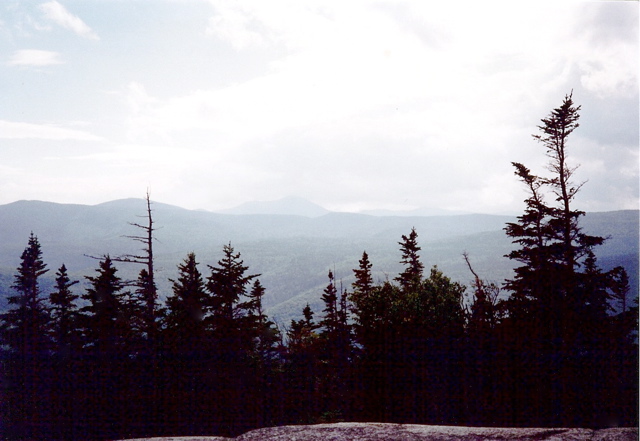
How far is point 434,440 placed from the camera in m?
3.58

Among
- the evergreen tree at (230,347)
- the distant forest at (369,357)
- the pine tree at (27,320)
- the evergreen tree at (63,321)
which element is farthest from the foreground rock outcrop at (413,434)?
the pine tree at (27,320)

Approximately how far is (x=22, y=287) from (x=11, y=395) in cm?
1171

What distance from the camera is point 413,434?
378 cm

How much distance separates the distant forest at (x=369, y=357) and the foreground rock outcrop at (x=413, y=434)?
56.8 ft

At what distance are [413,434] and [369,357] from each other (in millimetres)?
25023

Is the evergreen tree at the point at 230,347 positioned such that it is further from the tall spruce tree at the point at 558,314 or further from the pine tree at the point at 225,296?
the tall spruce tree at the point at 558,314

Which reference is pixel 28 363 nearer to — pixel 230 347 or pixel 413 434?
pixel 230 347

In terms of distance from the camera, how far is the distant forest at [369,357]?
20.4 metres

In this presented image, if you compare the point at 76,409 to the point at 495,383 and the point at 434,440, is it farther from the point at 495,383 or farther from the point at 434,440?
the point at 434,440

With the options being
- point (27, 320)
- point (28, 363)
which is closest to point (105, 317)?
point (28, 363)

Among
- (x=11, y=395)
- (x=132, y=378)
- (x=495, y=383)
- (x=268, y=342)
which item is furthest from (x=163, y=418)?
(x=495, y=383)

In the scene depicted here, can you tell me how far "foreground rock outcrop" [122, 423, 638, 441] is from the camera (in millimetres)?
3541

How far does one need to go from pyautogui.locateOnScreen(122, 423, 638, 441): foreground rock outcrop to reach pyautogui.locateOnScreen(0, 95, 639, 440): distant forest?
56.8 feet

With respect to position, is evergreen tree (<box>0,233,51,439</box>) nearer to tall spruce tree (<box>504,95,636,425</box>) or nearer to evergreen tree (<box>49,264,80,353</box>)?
evergreen tree (<box>49,264,80,353</box>)
